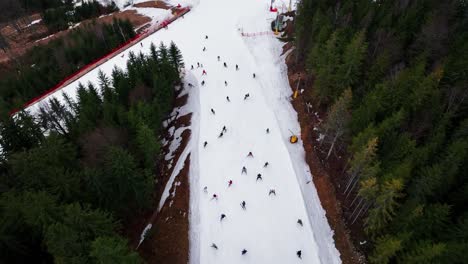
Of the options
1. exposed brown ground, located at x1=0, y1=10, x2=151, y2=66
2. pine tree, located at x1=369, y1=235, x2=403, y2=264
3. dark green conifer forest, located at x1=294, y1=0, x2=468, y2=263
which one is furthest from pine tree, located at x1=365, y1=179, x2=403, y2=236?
exposed brown ground, located at x1=0, y1=10, x2=151, y2=66

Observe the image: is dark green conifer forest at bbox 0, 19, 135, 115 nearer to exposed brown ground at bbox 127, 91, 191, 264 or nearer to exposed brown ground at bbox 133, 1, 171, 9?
exposed brown ground at bbox 133, 1, 171, 9

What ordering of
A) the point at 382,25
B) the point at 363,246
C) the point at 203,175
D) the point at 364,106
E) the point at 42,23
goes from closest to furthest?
1. the point at 363,246
2. the point at 364,106
3. the point at 203,175
4. the point at 382,25
5. the point at 42,23

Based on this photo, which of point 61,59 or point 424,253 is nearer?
point 424,253

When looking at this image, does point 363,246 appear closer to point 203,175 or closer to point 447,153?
point 447,153

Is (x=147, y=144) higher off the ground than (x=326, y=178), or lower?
higher

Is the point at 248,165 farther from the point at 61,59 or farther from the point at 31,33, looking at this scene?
the point at 31,33

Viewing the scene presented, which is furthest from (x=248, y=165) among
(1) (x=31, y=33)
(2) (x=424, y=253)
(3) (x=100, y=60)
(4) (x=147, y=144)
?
(1) (x=31, y=33)

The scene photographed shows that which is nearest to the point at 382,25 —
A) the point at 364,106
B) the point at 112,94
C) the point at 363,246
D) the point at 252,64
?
the point at 364,106
